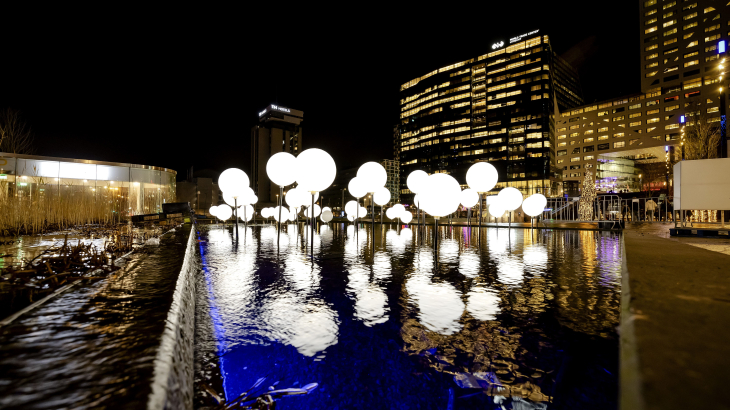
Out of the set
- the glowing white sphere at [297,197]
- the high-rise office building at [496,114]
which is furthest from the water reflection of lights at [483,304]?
the high-rise office building at [496,114]

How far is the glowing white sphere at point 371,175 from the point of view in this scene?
9.26 m

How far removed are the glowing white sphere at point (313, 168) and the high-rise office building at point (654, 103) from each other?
73931mm

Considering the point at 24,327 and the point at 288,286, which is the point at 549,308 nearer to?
the point at 288,286

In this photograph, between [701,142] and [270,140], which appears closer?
[701,142]

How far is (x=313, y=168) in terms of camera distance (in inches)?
255

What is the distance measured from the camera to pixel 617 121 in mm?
92188

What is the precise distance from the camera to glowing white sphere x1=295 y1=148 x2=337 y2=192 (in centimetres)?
648

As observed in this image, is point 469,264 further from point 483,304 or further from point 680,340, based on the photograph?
point 680,340

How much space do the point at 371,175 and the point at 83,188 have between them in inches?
1016

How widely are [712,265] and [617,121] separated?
391 ft

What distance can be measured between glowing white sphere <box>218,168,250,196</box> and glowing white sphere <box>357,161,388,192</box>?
406cm

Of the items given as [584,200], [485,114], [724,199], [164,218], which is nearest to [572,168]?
[485,114]

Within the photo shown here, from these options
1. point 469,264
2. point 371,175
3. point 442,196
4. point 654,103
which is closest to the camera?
point 469,264

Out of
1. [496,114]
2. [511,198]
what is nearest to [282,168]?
[511,198]
